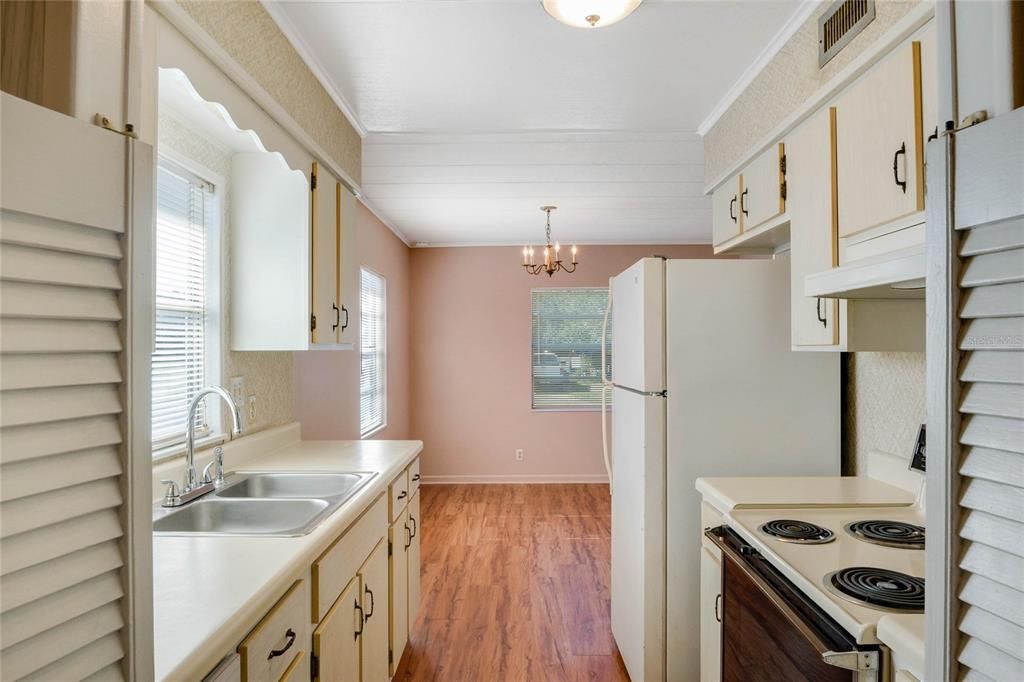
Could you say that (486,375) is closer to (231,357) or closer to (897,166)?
Answer: (231,357)

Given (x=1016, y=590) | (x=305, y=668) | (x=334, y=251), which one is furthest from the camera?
(x=334, y=251)

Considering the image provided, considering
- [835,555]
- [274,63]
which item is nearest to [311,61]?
[274,63]

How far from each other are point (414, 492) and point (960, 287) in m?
2.36

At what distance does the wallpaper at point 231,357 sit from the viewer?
77.3 inches

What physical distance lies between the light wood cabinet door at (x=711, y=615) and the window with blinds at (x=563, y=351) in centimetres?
395

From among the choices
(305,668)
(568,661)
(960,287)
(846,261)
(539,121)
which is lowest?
(568,661)

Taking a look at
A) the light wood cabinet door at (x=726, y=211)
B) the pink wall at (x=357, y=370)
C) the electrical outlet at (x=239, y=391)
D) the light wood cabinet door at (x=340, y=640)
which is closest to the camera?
the light wood cabinet door at (x=340, y=640)

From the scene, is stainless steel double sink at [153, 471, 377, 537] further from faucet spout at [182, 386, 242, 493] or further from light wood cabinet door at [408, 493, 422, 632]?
light wood cabinet door at [408, 493, 422, 632]

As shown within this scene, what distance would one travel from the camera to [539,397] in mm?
5895

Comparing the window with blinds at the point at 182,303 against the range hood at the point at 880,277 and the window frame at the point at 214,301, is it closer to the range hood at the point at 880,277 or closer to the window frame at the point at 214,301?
the window frame at the point at 214,301

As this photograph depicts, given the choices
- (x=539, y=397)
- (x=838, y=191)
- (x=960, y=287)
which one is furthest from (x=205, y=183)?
(x=539, y=397)

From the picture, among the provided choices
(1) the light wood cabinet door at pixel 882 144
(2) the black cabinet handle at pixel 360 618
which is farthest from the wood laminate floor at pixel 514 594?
(1) the light wood cabinet door at pixel 882 144

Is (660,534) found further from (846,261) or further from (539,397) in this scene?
(539,397)

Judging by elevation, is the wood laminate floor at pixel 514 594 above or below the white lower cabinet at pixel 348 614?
below
